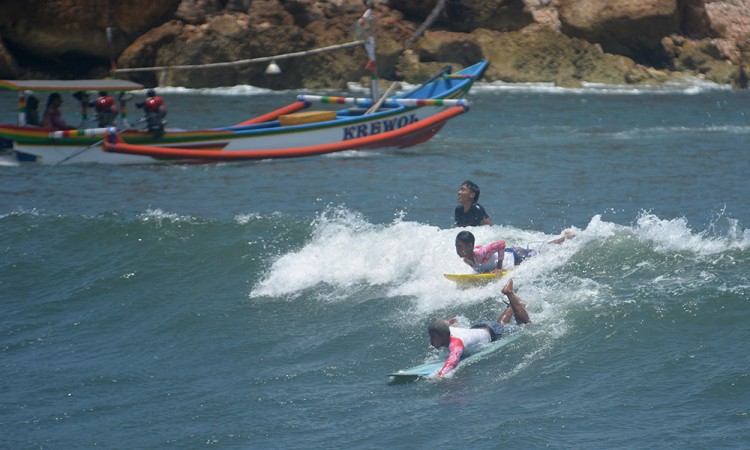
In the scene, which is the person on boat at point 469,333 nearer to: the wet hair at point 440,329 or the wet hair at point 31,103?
the wet hair at point 440,329

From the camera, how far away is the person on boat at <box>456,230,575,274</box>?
36.4 ft

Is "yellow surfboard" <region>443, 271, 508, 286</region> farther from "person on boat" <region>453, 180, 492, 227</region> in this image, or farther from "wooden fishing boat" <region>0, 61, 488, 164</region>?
"wooden fishing boat" <region>0, 61, 488, 164</region>

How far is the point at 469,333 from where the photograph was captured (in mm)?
9773

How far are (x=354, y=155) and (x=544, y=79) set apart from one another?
13574mm

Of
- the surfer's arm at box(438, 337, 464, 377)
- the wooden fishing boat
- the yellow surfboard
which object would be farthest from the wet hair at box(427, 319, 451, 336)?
the wooden fishing boat

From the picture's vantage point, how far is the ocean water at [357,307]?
8.82 metres

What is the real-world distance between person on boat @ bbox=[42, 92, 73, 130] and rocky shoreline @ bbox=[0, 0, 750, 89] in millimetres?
10381

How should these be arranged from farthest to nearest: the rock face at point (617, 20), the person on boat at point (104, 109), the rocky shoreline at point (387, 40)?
the rock face at point (617, 20) → the rocky shoreline at point (387, 40) → the person on boat at point (104, 109)

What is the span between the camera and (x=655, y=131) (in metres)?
25.7

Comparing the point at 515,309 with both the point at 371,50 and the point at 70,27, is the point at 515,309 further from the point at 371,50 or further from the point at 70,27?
the point at 70,27

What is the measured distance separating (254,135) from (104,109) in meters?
3.06

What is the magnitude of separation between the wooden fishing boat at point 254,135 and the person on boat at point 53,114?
309 millimetres

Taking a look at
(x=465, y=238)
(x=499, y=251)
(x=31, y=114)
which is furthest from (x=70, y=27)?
(x=465, y=238)

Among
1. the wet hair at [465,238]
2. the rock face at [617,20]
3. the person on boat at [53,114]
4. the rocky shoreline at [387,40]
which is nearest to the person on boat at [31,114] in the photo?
the person on boat at [53,114]
